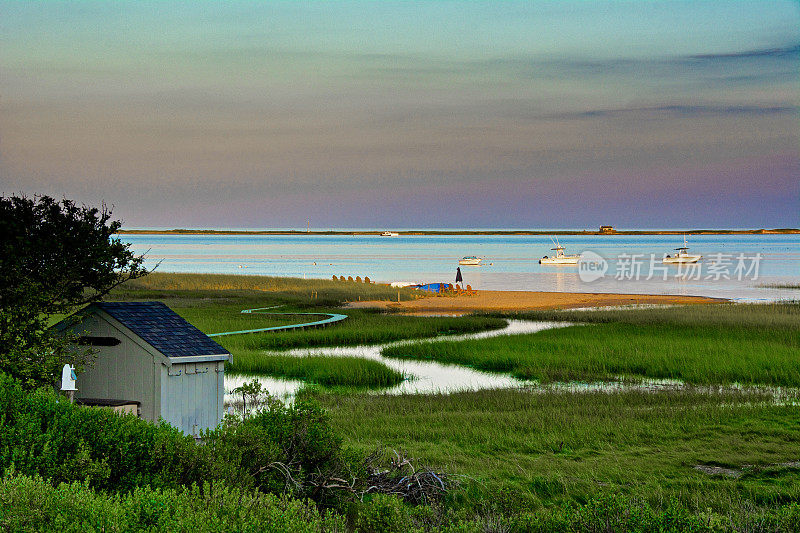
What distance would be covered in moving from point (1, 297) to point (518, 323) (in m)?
32.9

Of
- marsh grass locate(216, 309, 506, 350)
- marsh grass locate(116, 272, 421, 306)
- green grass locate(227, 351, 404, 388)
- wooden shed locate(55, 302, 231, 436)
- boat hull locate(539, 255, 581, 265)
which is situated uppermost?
boat hull locate(539, 255, 581, 265)

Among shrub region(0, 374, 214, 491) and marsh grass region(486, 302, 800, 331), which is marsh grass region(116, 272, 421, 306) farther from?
shrub region(0, 374, 214, 491)

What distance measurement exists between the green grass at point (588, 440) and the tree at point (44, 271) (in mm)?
4941

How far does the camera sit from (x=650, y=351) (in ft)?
93.6

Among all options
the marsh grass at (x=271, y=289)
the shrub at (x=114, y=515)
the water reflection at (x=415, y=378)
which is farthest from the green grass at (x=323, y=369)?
the marsh grass at (x=271, y=289)

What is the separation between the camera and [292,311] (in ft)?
148

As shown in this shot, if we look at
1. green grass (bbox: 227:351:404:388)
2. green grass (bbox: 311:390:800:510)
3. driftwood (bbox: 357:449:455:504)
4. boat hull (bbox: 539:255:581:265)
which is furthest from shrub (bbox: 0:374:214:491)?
boat hull (bbox: 539:255:581:265)

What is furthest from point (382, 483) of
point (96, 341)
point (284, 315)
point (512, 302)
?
point (512, 302)

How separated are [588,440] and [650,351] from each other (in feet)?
47.9

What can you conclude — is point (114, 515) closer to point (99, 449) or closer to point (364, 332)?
point (99, 449)

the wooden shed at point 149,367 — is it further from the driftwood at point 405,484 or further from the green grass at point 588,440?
the driftwood at point 405,484

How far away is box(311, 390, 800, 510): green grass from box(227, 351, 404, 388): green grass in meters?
2.64

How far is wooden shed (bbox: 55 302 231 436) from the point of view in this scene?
1173cm

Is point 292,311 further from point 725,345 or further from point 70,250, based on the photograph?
point 70,250
